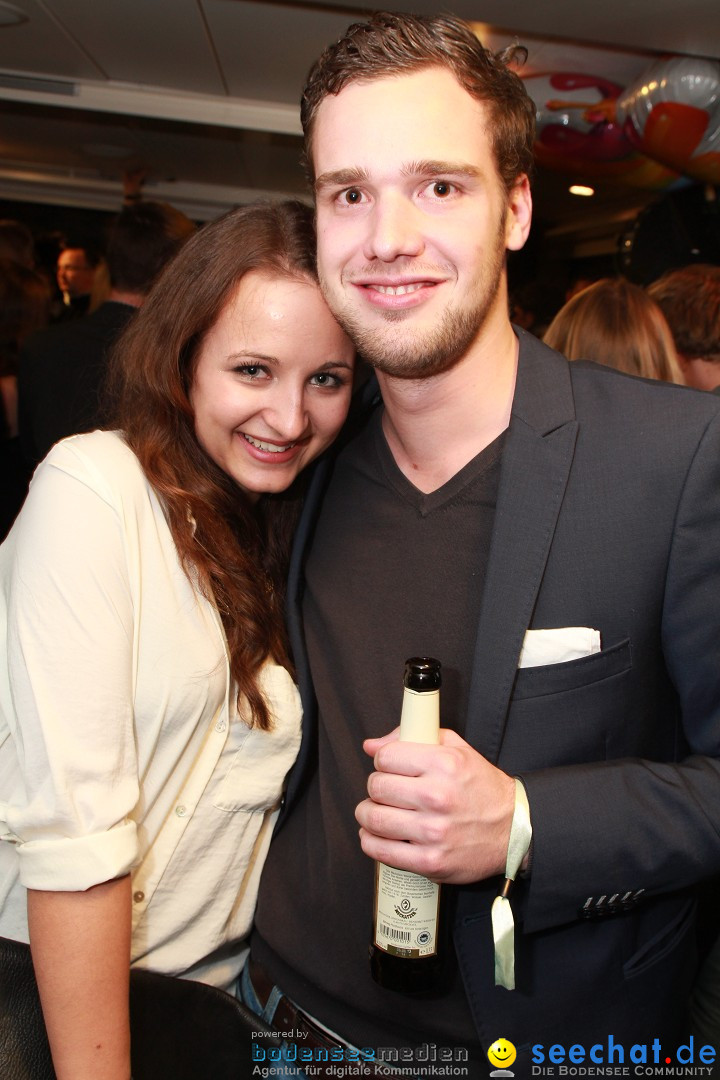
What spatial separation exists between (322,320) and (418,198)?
23 cm

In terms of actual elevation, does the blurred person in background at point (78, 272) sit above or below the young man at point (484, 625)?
above

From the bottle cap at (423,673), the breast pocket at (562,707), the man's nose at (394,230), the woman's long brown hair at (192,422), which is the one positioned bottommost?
the breast pocket at (562,707)

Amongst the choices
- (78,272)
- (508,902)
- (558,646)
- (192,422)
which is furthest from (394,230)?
(78,272)

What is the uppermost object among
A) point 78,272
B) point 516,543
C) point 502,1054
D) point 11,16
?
point 11,16

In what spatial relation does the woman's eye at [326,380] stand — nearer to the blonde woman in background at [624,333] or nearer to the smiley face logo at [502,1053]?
the smiley face logo at [502,1053]

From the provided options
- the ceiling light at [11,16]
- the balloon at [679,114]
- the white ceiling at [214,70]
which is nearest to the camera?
the balloon at [679,114]

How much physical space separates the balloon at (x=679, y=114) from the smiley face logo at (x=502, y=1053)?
338cm

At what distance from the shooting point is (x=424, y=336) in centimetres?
125

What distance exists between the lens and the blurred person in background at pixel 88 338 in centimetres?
310

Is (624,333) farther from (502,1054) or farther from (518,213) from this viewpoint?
(502,1054)

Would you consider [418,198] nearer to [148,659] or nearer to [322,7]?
[148,659]

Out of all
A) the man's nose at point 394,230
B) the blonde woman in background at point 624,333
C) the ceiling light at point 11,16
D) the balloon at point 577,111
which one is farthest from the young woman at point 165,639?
the ceiling light at point 11,16

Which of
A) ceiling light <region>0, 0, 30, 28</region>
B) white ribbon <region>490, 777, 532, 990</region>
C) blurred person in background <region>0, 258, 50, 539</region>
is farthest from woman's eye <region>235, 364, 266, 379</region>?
ceiling light <region>0, 0, 30, 28</region>

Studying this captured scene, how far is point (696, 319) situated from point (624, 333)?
0.52m
